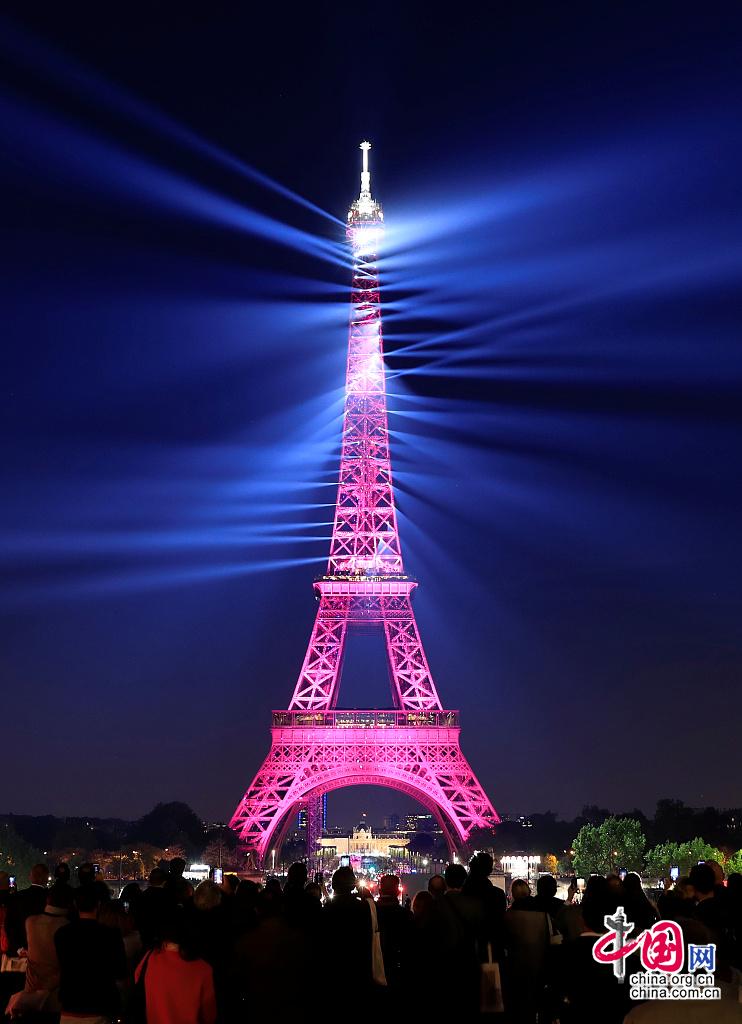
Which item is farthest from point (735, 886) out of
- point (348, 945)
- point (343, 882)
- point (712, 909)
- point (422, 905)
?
point (348, 945)

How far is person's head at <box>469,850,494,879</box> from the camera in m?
12.2

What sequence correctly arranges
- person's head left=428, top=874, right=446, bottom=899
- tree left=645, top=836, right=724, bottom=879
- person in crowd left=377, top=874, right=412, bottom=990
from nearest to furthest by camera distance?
person in crowd left=377, top=874, right=412, bottom=990 < person's head left=428, top=874, right=446, bottom=899 < tree left=645, top=836, right=724, bottom=879

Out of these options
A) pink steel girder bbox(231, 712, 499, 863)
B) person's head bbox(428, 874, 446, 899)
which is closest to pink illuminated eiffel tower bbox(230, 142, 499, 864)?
pink steel girder bbox(231, 712, 499, 863)

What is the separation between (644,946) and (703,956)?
2063 millimetres

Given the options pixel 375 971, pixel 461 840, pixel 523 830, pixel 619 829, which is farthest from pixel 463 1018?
pixel 523 830

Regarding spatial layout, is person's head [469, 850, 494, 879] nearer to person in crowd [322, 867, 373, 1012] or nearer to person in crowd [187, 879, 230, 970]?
person in crowd [322, 867, 373, 1012]

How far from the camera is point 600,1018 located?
29.7 ft

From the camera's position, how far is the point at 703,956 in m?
6.96

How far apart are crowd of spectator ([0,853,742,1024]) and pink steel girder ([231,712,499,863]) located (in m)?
51.9

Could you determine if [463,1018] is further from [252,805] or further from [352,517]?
[352,517]

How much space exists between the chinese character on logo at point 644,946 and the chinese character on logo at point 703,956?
993 millimetres

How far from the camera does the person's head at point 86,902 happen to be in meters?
10.1

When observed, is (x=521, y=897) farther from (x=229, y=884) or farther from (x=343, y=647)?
(x=343, y=647)

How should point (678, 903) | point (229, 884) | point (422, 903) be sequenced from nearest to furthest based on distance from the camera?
point (422, 903) → point (678, 903) → point (229, 884)
